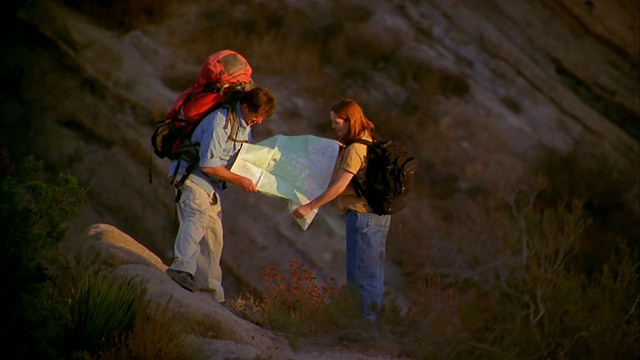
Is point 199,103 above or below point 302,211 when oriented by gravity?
above

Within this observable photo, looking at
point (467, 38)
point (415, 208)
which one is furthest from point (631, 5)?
point (415, 208)

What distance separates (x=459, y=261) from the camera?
9.58 meters

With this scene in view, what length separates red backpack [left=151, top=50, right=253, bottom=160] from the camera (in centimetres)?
761

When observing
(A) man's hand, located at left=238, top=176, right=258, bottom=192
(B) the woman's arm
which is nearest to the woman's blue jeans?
(B) the woman's arm

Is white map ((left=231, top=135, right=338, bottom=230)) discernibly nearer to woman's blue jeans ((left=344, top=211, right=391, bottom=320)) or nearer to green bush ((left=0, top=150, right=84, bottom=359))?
woman's blue jeans ((left=344, top=211, right=391, bottom=320))

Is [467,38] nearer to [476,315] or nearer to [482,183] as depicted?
[482,183]

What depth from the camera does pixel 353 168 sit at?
734 cm

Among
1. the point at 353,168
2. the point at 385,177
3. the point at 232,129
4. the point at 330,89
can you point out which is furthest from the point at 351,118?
the point at 330,89

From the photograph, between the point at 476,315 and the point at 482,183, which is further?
the point at 482,183

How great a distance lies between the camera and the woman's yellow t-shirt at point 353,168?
24.1 feet

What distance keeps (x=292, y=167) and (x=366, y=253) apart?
86cm

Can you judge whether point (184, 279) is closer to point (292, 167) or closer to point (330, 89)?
point (292, 167)

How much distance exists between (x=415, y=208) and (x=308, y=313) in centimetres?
440

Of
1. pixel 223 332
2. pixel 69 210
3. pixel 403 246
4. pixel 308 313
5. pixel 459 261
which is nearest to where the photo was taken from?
pixel 69 210
